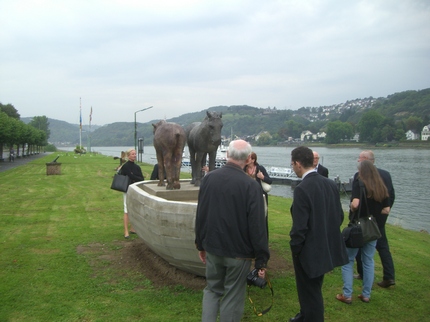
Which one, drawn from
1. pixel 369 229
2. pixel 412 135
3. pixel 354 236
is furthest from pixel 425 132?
pixel 354 236

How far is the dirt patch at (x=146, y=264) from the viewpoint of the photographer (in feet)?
20.4

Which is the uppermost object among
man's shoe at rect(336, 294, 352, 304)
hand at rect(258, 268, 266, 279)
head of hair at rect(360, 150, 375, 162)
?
head of hair at rect(360, 150, 375, 162)

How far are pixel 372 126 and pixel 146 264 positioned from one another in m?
111

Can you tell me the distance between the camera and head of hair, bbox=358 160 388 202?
5.64m

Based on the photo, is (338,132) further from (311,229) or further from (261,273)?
(261,273)

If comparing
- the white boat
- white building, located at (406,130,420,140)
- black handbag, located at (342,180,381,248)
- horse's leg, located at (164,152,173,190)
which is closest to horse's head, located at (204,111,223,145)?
horse's leg, located at (164,152,173,190)

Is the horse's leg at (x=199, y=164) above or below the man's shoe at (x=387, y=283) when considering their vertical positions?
above

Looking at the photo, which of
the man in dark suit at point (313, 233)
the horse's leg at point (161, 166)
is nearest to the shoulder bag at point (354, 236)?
the man in dark suit at point (313, 233)

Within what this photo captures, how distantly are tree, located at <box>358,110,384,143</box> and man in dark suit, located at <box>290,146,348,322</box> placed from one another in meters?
109

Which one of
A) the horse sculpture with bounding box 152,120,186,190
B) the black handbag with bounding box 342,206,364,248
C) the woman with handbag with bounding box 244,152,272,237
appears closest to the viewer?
the black handbag with bounding box 342,206,364,248

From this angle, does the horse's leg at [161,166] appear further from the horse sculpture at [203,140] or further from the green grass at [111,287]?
the green grass at [111,287]

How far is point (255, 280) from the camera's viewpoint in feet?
12.7

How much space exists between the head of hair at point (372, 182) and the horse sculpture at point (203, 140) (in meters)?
2.54

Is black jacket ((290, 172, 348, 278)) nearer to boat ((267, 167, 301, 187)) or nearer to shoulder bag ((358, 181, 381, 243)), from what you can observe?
shoulder bag ((358, 181, 381, 243))
